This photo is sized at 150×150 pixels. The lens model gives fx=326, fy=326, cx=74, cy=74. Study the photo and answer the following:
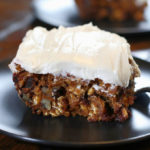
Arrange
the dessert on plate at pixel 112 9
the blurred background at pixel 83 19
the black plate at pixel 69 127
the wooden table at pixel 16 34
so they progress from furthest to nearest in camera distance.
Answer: the dessert on plate at pixel 112 9 < the blurred background at pixel 83 19 < the wooden table at pixel 16 34 < the black plate at pixel 69 127

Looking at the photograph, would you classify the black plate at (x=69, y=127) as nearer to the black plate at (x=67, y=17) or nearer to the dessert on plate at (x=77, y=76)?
the dessert on plate at (x=77, y=76)

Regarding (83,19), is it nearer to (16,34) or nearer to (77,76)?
(16,34)

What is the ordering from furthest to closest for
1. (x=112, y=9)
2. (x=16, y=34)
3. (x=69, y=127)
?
(x=112, y=9), (x=16, y=34), (x=69, y=127)

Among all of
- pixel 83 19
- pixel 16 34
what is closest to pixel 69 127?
pixel 16 34

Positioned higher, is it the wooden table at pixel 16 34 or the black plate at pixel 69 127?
the wooden table at pixel 16 34

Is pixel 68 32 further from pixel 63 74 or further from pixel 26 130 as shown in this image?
pixel 26 130

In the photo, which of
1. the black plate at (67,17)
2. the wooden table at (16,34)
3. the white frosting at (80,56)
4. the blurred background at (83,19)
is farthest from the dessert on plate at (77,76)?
the black plate at (67,17)

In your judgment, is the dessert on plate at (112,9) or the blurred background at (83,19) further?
the dessert on plate at (112,9)
